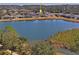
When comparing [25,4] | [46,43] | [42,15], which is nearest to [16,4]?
[25,4]

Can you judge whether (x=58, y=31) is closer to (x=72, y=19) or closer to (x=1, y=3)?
(x=72, y=19)

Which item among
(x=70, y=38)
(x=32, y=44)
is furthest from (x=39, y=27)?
(x=70, y=38)

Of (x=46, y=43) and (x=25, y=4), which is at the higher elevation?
(x=25, y=4)

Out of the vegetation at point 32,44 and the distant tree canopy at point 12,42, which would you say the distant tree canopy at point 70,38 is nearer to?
the vegetation at point 32,44

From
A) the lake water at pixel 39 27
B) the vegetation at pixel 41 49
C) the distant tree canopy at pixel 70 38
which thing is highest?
the lake water at pixel 39 27

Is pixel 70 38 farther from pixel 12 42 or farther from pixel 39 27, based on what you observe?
pixel 12 42

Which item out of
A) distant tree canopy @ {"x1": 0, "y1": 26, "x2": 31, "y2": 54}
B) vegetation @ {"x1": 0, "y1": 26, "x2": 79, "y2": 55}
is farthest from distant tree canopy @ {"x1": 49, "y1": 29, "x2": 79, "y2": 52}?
distant tree canopy @ {"x1": 0, "y1": 26, "x2": 31, "y2": 54}

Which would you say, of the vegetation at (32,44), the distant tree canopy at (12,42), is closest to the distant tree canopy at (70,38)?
the vegetation at (32,44)

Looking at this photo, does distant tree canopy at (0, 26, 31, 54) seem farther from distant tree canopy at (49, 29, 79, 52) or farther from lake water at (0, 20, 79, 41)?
distant tree canopy at (49, 29, 79, 52)
